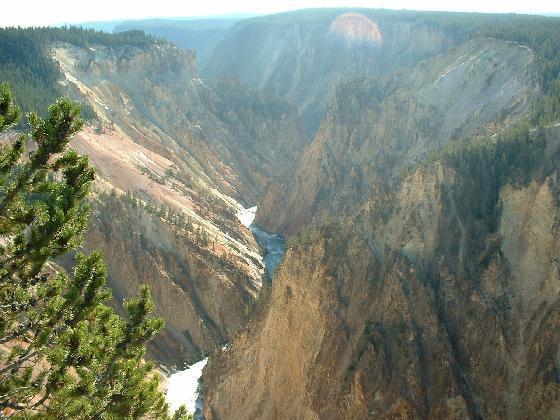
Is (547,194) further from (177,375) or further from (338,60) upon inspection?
(338,60)

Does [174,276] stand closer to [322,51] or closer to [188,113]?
[188,113]

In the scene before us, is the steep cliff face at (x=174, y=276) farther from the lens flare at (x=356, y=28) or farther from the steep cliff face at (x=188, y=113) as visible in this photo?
the lens flare at (x=356, y=28)

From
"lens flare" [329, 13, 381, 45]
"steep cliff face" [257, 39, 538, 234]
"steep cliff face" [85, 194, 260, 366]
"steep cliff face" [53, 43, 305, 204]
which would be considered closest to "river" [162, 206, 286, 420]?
"steep cliff face" [85, 194, 260, 366]

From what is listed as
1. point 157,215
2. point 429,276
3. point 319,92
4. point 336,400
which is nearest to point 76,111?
point 336,400

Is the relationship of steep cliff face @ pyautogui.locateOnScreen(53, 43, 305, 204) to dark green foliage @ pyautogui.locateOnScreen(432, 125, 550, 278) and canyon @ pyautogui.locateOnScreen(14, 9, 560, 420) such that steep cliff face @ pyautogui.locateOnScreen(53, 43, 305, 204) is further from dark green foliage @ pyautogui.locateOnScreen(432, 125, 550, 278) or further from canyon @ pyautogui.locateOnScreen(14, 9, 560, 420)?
dark green foliage @ pyautogui.locateOnScreen(432, 125, 550, 278)

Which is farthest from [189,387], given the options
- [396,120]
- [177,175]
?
[396,120]
